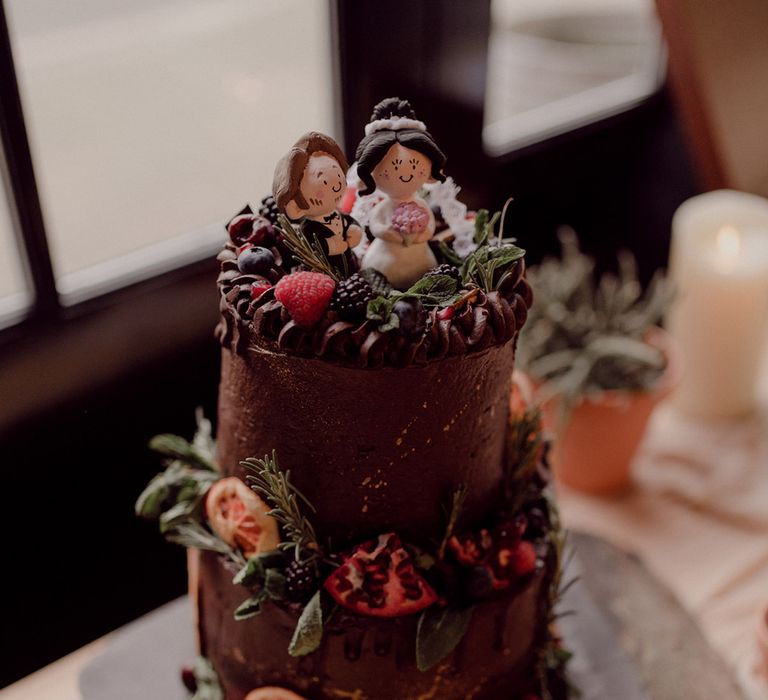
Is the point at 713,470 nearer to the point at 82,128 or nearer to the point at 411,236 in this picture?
the point at 411,236

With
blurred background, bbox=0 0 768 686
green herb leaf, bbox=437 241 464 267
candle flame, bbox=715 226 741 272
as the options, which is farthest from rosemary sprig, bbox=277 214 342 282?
candle flame, bbox=715 226 741 272

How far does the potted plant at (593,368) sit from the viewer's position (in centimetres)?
143

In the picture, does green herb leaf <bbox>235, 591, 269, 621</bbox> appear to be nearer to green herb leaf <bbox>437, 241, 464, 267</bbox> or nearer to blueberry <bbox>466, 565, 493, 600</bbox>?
blueberry <bbox>466, 565, 493, 600</bbox>

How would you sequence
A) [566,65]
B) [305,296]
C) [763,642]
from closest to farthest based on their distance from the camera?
1. [305,296]
2. [763,642]
3. [566,65]

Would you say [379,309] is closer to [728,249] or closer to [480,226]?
[480,226]

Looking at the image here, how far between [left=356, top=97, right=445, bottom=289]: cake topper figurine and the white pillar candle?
0.79 meters

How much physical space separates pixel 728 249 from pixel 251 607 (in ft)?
3.24

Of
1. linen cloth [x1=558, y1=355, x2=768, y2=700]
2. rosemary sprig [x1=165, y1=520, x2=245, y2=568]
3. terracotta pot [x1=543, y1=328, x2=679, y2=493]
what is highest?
rosemary sprig [x1=165, y1=520, x2=245, y2=568]

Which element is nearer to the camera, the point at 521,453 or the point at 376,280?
the point at 376,280

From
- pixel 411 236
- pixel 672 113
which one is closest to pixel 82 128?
pixel 411 236

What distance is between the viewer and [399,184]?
0.84m

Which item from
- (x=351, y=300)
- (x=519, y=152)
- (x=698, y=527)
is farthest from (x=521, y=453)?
(x=519, y=152)

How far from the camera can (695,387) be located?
5.45 ft

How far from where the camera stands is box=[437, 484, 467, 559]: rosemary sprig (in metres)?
0.91
